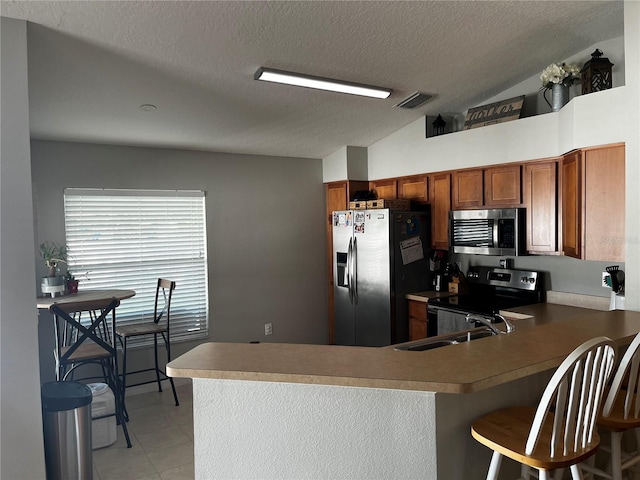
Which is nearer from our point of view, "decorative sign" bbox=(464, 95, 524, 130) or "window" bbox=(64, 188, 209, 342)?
"decorative sign" bbox=(464, 95, 524, 130)

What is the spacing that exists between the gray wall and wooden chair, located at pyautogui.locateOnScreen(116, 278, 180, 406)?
0.67ft

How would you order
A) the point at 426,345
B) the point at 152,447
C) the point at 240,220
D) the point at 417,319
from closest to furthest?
the point at 426,345 < the point at 152,447 < the point at 417,319 < the point at 240,220

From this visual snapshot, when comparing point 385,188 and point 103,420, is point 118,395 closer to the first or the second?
point 103,420

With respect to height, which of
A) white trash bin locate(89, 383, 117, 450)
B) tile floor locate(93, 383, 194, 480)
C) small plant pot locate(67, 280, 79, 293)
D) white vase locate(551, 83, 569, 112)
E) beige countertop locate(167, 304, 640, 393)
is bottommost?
tile floor locate(93, 383, 194, 480)

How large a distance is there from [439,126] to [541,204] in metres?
1.33

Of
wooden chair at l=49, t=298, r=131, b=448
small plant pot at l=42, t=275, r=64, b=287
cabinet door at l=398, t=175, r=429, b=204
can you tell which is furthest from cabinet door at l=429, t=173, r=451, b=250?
small plant pot at l=42, t=275, r=64, b=287

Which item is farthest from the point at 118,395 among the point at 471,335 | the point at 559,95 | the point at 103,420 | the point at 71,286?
the point at 559,95

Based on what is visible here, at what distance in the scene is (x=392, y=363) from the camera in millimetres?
1649

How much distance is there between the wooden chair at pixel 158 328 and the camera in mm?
3751

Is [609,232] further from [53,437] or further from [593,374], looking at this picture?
[53,437]

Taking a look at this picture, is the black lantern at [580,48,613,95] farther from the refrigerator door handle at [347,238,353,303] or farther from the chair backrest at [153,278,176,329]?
the chair backrest at [153,278,176,329]

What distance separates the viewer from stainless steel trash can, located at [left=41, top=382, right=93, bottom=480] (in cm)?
246

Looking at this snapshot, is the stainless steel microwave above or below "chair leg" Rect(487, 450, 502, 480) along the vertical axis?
above

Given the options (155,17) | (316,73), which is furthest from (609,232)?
(155,17)
